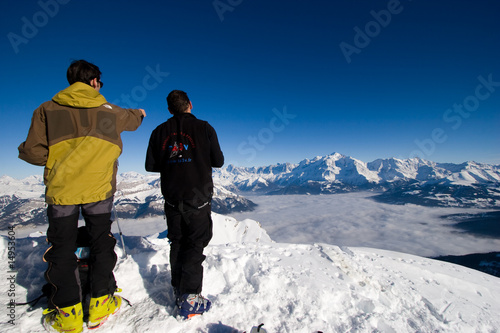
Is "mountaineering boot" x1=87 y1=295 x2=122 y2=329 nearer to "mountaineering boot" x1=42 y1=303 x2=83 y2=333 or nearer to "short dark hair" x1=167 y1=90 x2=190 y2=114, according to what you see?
"mountaineering boot" x1=42 y1=303 x2=83 y2=333

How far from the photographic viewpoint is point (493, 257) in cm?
13575

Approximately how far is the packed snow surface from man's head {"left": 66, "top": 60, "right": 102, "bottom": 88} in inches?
146

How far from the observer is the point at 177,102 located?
382 cm

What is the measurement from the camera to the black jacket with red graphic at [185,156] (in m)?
3.51

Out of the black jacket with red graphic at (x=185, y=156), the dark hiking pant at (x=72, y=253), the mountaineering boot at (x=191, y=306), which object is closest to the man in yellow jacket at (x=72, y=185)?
the dark hiking pant at (x=72, y=253)

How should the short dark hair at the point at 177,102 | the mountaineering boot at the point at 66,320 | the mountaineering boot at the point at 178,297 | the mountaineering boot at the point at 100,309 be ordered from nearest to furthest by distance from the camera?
the mountaineering boot at the point at 66,320 < the mountaineering boot at the point at 100,309 < the mountaineering boot at the point at 178,297 < the short dark hair at the point at 177,102

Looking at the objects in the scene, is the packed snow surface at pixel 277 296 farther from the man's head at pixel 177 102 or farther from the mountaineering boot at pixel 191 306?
the man's head at pixel 177 102

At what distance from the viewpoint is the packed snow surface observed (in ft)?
11.0

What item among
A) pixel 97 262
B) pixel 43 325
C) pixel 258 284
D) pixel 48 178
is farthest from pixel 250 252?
pixel 48 178

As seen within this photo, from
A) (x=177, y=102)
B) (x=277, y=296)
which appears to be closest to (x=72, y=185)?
(x=177, y=102)

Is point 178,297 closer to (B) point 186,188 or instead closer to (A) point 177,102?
(B) point 186,188

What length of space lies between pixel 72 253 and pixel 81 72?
2.86m

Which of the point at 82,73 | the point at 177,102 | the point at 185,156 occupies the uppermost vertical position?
the point at 82,73

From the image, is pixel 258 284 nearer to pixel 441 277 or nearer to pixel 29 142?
pixel 29 142
